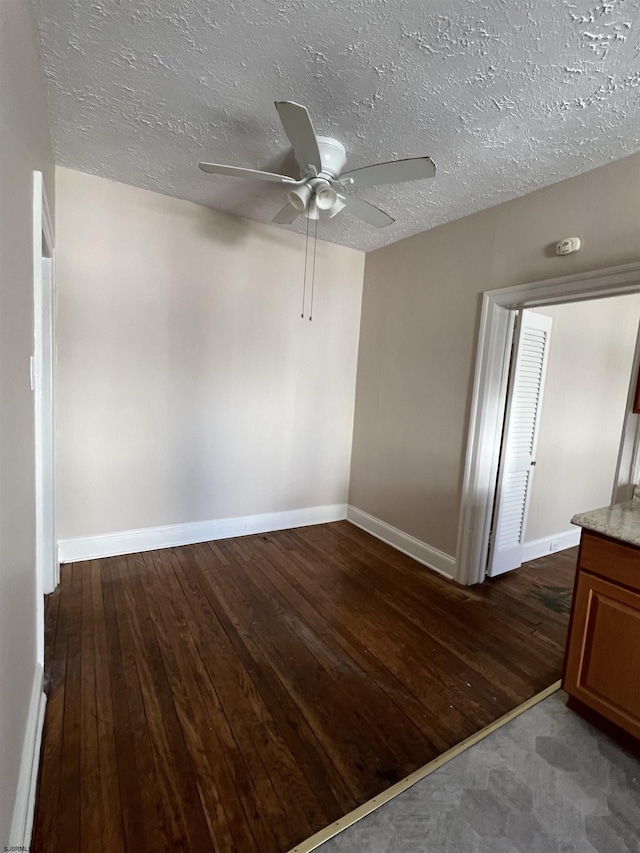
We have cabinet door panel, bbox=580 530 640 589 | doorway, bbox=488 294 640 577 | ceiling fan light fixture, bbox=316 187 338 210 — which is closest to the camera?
cabinet door panel, bbox=580 530 640 589

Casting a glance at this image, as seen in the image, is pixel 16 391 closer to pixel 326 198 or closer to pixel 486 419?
pixel 326 198

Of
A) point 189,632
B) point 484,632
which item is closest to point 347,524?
point 484,632

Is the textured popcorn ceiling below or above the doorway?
above

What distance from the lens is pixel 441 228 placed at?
3.11 metres

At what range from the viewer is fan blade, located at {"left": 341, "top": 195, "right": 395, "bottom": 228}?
6.64 feet

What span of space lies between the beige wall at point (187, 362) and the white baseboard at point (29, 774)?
156cm

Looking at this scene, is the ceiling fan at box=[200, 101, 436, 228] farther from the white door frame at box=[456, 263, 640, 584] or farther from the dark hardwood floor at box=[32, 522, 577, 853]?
the dark hardwood floor at box=[32, 522, 577, 853]

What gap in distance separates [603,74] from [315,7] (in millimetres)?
1138

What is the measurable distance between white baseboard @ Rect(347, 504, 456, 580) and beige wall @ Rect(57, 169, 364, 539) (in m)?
0.46

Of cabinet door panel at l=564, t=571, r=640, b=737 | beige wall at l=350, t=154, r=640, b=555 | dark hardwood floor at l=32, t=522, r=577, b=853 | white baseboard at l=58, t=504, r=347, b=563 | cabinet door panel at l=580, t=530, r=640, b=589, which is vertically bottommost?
dark hardwood floor at l=32, t=522, r=577, b=853

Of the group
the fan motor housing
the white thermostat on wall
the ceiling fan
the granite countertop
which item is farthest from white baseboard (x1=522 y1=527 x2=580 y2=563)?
the fan motor housing

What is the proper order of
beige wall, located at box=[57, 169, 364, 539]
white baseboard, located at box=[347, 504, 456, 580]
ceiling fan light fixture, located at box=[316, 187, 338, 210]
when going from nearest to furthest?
1. ceiling fan light fixture, located at box=[316, 187, 338, 210]
2. beige wall, located at box=[57, 169, 364, 539]
3. white baseboard, located at box=[347, 504, 456, 580]

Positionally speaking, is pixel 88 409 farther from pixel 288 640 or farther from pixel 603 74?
pixel 603 74

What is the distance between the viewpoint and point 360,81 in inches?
65.8
